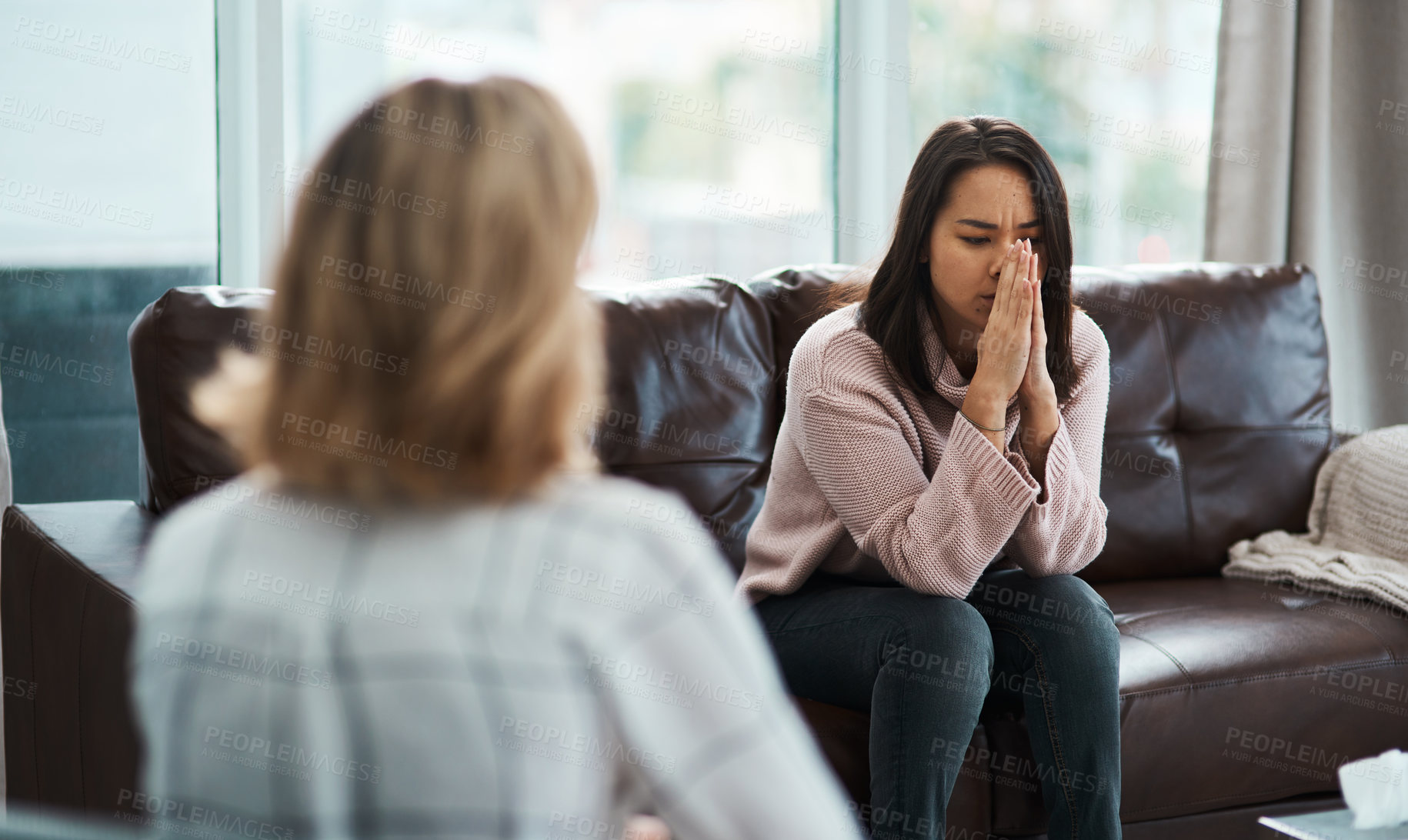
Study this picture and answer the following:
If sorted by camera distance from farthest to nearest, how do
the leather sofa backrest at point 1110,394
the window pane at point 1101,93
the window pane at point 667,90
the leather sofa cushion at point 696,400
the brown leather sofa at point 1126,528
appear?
the window pane at point 1101,93 < the window pane at point 667,90 < the leather sofa cushion at point 696,400 < the leather sofa backrest at point 1110,394 < the brown leather sofa at point 1126,528

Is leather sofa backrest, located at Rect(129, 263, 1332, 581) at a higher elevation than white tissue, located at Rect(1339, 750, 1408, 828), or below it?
higher

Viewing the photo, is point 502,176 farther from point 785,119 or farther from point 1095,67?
point 1095,67

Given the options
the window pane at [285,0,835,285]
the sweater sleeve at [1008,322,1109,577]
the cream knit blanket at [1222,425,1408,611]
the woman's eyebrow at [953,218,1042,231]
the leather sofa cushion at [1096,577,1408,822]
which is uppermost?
the window pane at [285,0,835,285]

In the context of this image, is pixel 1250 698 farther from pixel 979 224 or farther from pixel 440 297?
pixel 440 297

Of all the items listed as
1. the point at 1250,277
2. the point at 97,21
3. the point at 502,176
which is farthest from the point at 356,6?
the point at 502,176

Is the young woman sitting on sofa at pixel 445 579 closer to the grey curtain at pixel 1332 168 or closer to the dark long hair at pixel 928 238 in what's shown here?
the dark long hair at pixel 928 238

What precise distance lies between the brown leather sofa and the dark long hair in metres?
0.39

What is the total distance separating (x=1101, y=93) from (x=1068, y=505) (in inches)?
74.5

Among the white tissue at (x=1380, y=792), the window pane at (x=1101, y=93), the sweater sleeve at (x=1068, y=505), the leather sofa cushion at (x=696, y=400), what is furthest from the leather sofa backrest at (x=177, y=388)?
the window pane at (x=1101, y=93)

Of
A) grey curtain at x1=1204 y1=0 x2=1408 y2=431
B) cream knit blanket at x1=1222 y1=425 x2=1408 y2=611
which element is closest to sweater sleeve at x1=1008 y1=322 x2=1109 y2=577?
cream knit blanket at x1=1222 y1=425 x2=1408 y2=611

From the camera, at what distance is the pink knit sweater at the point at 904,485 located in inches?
63.4

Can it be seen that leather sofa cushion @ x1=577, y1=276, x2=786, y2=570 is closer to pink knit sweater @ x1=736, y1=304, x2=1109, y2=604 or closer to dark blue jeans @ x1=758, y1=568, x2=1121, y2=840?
pink knit sweater @ x1=736, y1=304, x2=1109, y2=604

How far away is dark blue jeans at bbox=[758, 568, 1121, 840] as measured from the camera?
1494 mm

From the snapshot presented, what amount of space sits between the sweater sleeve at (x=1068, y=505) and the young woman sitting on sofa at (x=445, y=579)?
3.58 ft
